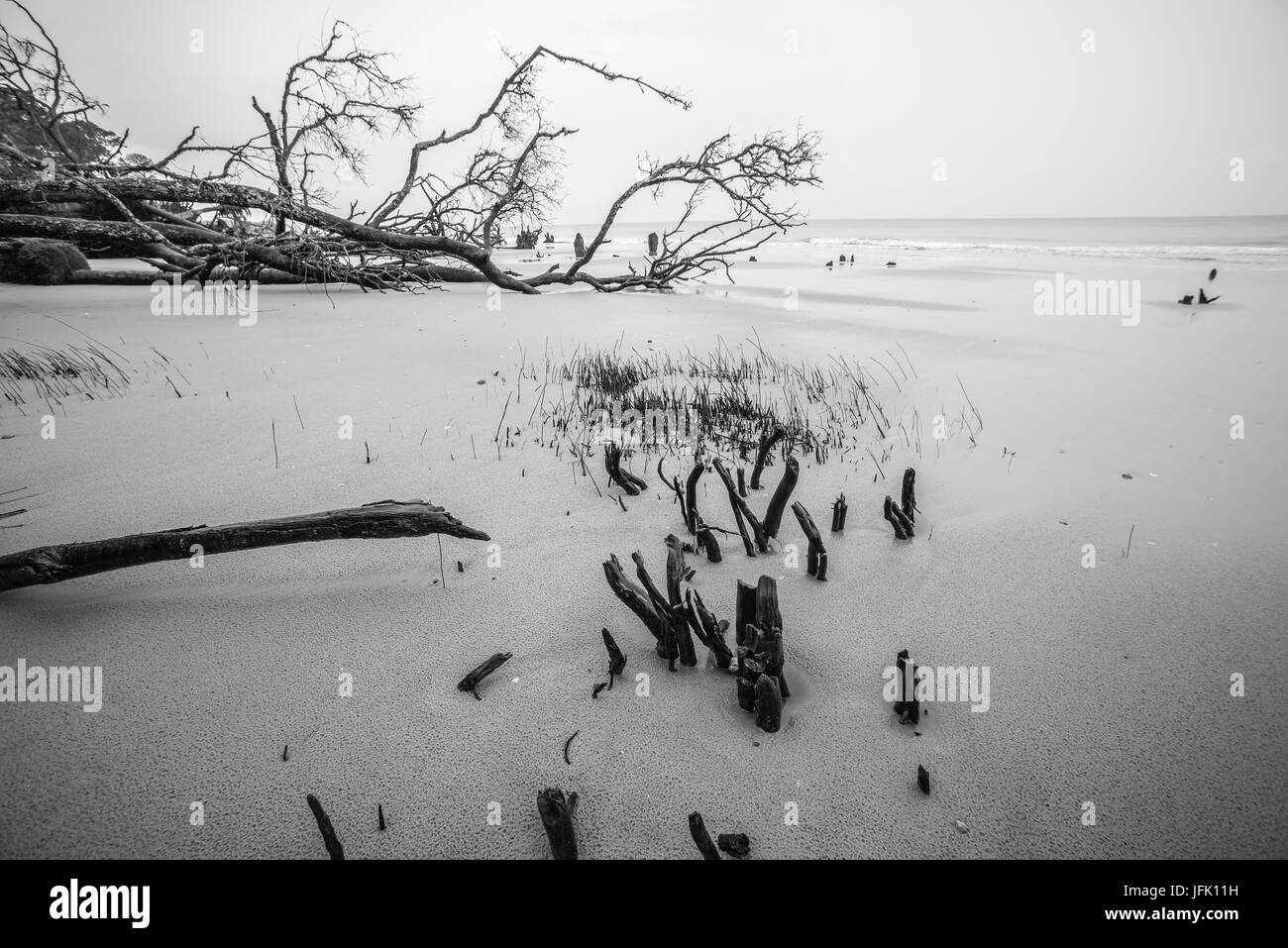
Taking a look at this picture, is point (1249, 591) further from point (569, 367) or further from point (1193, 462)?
point (569, 367)

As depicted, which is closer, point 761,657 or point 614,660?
point 761,657

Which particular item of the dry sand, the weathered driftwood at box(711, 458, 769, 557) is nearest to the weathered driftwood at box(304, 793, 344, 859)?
the dry sand

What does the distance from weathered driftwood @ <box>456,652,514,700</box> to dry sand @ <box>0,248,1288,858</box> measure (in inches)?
3.3

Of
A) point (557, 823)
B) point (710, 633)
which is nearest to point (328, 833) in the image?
point (557, 823)

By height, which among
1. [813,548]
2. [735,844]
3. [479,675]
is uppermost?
[813,548]

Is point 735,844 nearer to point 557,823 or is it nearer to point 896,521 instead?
point 557,823

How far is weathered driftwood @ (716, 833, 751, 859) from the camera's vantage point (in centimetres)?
142

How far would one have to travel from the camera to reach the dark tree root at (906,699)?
5.91ft

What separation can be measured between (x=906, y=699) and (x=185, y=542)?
2.68 meters

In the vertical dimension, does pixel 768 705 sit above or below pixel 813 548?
below

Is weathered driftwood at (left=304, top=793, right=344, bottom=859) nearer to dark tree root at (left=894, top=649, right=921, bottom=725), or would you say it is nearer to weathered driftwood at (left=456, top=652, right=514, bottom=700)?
weathered driftwood at (left=456, top=652, right=514, bottom=700)

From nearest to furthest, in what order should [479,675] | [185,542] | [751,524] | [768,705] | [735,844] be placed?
[735,844] < [768,705] < [479,675] < [185,542] < [751,524]

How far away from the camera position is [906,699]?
1841 millimetres
